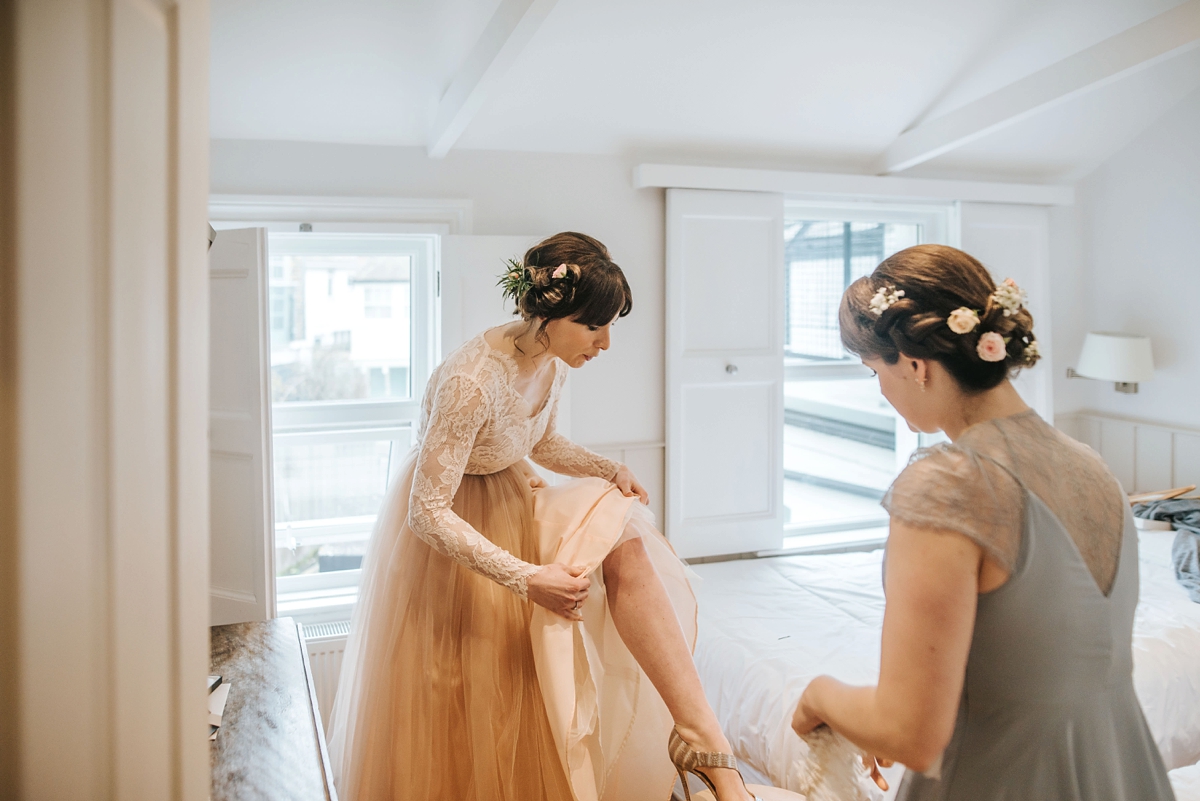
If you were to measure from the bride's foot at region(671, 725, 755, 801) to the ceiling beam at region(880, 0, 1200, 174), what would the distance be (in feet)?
8.28

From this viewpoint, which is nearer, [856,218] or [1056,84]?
[1056,84]

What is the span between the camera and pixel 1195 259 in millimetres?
3797

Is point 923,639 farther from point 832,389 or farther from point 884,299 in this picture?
point 832,389

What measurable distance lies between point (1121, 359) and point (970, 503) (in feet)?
12.0

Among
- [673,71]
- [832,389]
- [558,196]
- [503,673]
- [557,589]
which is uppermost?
[673,71]

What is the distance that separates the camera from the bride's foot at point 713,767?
1.55 m

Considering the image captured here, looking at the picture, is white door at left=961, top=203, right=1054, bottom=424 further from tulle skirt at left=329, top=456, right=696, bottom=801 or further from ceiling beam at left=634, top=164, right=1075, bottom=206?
tulle skirt at left=329, top=456, right=696, bottom=801

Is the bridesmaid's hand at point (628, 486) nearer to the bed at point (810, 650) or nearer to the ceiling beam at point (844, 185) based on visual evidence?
the bed at point (810, 650)

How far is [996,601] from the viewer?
943mm

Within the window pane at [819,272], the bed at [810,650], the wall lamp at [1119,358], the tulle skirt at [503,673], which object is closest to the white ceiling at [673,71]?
the window pane at [819,272]

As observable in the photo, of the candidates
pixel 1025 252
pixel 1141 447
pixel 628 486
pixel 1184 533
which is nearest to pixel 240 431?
pixel 628 486

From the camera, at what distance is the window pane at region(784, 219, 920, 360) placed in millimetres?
4035

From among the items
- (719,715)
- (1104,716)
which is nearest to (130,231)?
(1104,716)

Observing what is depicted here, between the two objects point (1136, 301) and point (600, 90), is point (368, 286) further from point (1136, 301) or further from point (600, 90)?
point (1136, 301)
